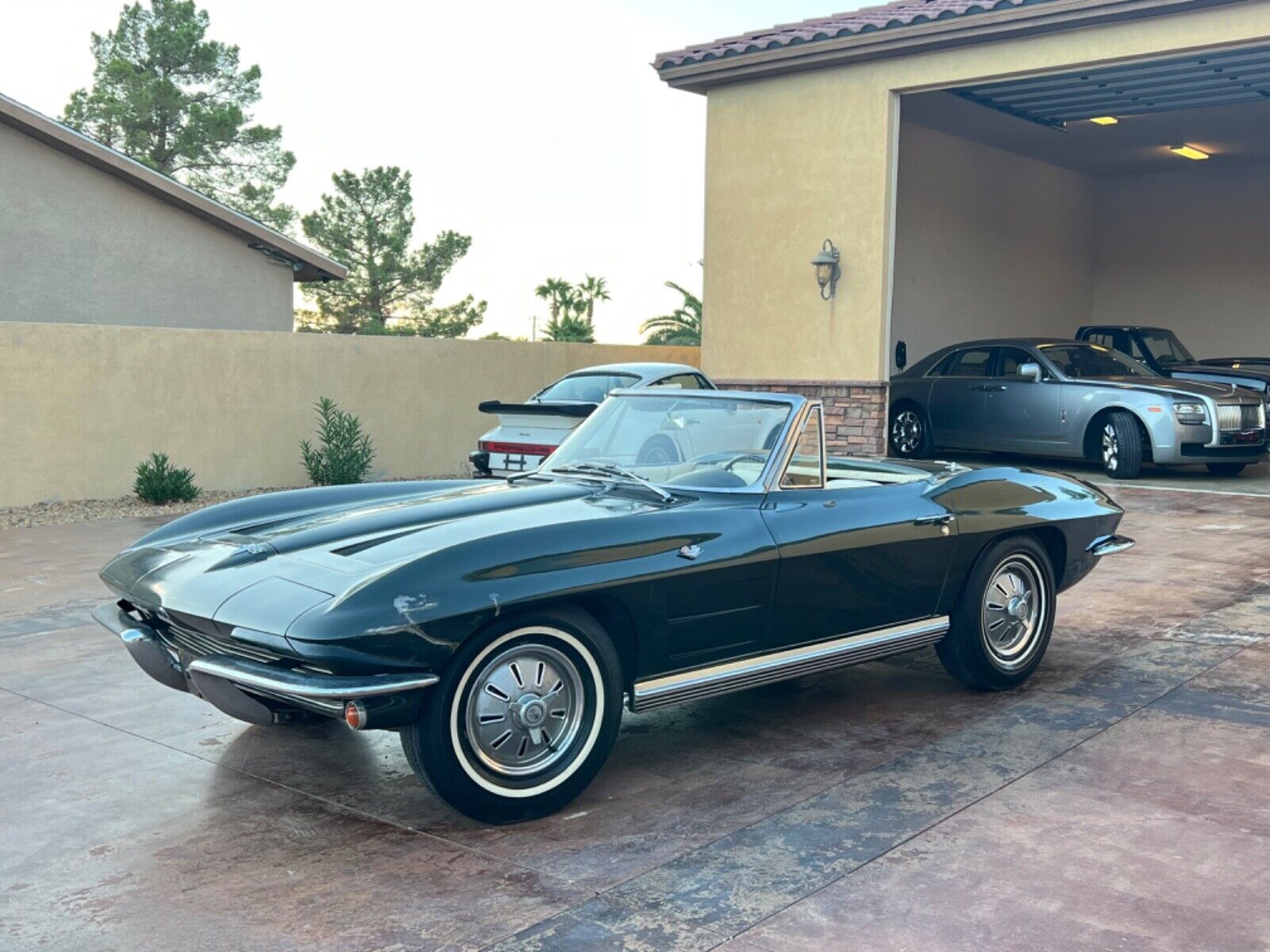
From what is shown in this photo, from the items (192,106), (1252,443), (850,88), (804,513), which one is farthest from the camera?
(192,106)

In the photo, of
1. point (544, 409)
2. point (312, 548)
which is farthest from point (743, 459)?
point (544, 409)

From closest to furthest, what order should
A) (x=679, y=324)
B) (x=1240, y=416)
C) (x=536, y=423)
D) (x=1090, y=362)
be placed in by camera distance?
(x=536, y=423), (x=1240, y=416), (x=1090, y=362), (x=679, y=324)

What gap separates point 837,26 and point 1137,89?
3.72m

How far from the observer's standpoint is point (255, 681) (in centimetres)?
352

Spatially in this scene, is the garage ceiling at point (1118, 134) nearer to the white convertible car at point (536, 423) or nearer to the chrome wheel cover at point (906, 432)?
the chrome wheel cover at point (906, 432)

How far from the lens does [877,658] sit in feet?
15.6

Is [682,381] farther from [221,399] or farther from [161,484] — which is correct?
→ [161,484]

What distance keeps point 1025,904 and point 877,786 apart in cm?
90

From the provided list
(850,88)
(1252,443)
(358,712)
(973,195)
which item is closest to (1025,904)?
(358,712)

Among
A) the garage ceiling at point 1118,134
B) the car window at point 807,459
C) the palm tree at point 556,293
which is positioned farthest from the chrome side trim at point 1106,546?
the palm tree at point 556,293

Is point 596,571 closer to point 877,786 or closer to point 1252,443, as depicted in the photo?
point 877,786

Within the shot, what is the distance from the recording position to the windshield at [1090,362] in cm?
1384

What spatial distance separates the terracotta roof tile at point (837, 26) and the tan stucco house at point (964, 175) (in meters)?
0.03

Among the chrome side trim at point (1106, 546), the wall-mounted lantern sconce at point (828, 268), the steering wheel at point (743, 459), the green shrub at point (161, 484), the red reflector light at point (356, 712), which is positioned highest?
the wall-mounted lantern sconce at point (828, 268)
